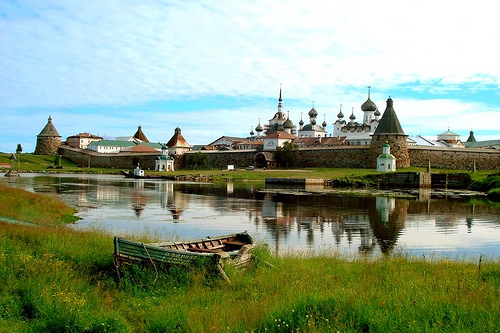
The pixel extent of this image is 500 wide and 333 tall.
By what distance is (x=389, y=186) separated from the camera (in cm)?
4550

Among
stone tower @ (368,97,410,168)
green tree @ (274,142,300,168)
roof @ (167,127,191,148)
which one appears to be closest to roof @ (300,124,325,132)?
roof @ (167,127,191,148)

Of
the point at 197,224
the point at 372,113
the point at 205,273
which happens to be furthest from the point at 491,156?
the point at 205,273

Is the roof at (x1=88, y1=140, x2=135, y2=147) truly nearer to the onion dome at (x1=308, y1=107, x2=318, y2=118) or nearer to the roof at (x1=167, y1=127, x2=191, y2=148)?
the roof at (x1=167, y1=127, x2=191, y2=148)

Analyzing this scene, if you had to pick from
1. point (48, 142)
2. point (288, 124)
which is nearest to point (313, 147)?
point (288, 124)

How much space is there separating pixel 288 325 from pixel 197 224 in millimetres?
13813

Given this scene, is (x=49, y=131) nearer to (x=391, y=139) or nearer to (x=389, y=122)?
(x=389, y=122)

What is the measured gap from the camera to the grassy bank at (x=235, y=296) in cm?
575

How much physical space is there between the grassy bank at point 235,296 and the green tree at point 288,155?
60.0m

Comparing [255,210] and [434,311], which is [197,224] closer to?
[255,210]

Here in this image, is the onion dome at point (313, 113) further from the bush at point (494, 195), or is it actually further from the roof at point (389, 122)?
the bush at point (494, 195)

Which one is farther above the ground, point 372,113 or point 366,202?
point 372,113

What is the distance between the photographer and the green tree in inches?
2739

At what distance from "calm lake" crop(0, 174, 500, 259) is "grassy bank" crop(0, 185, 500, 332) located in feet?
12.9

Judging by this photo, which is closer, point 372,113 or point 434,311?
point 434,311
